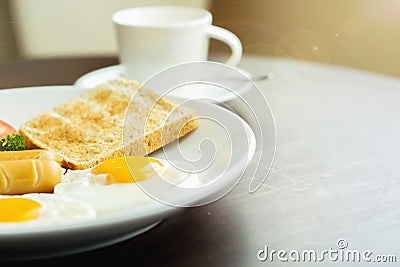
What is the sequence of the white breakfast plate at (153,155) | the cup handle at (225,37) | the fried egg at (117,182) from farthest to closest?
the cup handle at (225,37), the fried egg at (117,182), the white breakfast plate at (153,155)

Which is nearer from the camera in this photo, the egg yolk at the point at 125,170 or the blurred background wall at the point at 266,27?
the egg yolk at the point at 125,170

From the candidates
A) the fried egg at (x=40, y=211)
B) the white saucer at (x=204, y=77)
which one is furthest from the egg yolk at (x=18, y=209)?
the white saucer at (x=204, y=77)

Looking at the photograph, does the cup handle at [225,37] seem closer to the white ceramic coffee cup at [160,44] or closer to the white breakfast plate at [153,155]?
the white ceramic coffee cup at [160,44]

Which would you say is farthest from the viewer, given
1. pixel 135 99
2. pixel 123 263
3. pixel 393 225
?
pixel 135 99

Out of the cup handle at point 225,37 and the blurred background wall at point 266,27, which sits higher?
the cup handle at point 225,37

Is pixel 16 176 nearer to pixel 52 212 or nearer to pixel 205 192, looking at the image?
pixel 52 212

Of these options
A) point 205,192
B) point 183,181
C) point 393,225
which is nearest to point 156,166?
point 183,181

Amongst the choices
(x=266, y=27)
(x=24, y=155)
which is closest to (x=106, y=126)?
(x=24, y=155)
